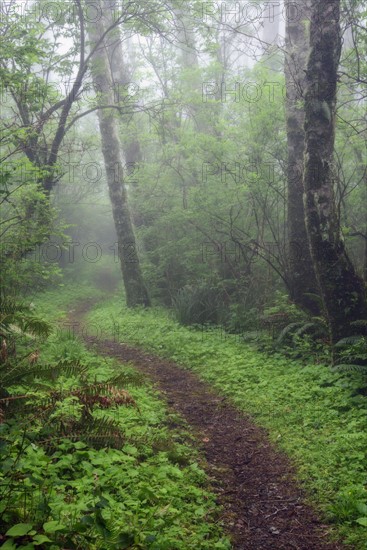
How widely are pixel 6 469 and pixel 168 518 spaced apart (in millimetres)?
1352

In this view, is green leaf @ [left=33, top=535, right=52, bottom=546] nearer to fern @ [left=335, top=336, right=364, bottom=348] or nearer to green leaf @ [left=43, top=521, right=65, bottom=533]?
green leaf @ [left=43, top=521, right=65, bottom=533]

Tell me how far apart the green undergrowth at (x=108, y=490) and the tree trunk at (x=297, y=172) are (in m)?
5.06

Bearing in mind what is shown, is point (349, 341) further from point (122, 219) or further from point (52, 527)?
point (122, 219)

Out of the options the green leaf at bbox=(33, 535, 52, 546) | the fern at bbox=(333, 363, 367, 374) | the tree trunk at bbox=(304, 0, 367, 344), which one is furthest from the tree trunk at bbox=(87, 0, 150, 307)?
the green leaf at bbox=(33, 535, 52, 546)

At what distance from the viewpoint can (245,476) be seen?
4836 millimetres

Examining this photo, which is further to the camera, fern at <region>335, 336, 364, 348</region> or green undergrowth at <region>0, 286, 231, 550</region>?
fern at <region>335, 336, 364, 348</region>

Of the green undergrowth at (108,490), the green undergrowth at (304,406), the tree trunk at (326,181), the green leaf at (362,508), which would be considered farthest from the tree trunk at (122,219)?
the green leaf at (362,508)

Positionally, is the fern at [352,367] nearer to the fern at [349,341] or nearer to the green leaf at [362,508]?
the fern at [349,341]

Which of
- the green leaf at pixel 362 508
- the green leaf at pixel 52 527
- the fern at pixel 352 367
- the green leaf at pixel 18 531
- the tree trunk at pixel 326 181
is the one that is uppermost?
the tree trunk at pixel 326 181

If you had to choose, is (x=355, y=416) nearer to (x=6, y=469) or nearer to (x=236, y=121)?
(x=6, y=469)

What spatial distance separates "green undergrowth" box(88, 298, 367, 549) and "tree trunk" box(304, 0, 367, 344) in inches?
43.2

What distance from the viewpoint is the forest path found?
12.7 feet

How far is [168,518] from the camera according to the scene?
358 cm

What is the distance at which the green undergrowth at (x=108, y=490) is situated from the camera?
2.93m
